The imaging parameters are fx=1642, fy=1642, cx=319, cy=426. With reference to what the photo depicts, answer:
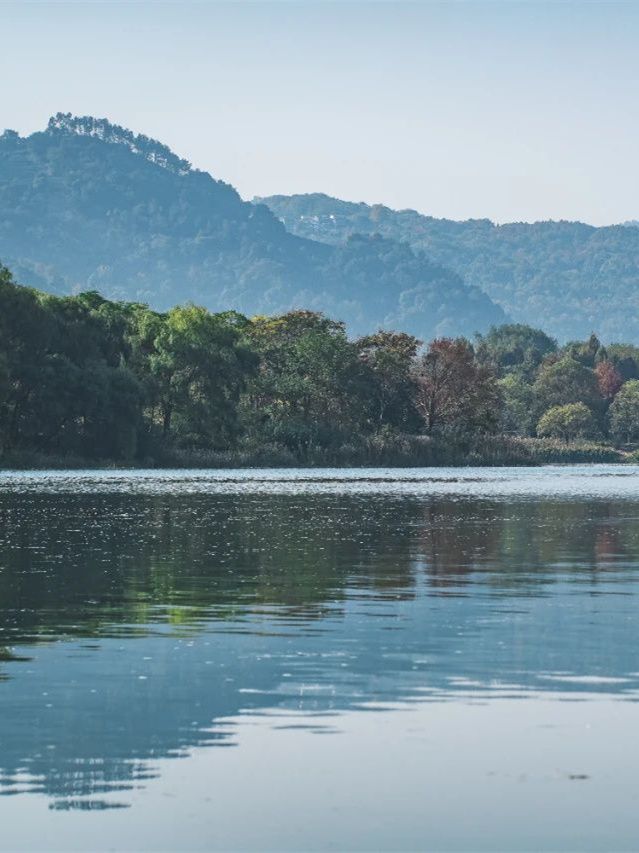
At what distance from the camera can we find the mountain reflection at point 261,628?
666 inches

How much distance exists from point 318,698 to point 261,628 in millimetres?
6496

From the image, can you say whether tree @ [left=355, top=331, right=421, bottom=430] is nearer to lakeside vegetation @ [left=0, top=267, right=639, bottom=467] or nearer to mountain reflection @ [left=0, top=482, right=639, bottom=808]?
lakeside vegetation @ [left=0, top=267, right=639, bottom=467]

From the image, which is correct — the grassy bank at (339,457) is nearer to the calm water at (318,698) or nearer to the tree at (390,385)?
the tree at (390,385)

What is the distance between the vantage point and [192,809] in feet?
44.3

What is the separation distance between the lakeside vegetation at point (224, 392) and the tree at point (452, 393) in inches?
6.0

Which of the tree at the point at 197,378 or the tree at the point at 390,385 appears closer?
the tree at the point at 197,378

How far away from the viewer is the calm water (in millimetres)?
13273

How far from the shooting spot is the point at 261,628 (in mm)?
24938

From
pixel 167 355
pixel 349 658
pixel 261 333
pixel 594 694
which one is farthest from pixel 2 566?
pixel 261 333

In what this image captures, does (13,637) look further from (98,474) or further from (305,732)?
(98,474)

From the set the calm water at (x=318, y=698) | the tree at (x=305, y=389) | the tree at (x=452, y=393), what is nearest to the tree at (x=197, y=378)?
the tree at (x=305, y=389)

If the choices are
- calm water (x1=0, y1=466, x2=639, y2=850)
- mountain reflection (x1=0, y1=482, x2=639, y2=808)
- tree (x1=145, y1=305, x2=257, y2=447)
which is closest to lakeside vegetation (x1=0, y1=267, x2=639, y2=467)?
tree (x1=145, y1=305, x2=257, y2=447)

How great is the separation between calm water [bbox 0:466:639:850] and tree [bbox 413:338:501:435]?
116476 mm

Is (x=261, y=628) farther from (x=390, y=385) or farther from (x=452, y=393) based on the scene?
(x=452, y=393)
